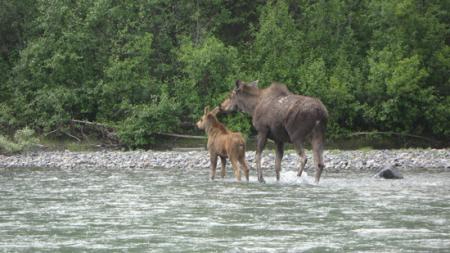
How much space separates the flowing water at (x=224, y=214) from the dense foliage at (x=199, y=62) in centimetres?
1137

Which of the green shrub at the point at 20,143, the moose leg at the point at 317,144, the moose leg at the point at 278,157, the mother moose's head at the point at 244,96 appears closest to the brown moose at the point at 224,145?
the moose leg at the point at 278,157

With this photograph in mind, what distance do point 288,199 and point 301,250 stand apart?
580cm

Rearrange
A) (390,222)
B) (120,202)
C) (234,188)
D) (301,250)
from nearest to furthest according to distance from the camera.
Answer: (301,250), (390,222), (120,202), (234,188)

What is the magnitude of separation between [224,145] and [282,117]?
4.73ft

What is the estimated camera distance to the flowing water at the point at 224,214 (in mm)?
11352

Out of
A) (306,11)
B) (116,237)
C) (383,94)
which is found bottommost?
(116,237)

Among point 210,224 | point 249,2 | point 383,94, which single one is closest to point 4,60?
point 249,2

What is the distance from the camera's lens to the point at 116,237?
471 inches

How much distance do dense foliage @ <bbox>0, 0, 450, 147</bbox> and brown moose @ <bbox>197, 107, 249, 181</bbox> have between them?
422 inches

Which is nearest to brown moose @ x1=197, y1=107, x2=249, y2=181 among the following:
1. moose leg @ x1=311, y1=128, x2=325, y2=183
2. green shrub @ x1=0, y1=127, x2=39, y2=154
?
moose leg @ x1=311, y1=128, x2=325, y2=183

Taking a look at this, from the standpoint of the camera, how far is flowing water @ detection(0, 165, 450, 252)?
11.4 meters

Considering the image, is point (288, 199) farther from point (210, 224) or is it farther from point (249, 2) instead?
point (249, 2)

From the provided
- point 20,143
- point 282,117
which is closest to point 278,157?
point 282,117

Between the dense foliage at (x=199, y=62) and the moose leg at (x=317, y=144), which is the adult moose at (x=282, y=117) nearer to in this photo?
the moose leg at (x=317, y=144)
